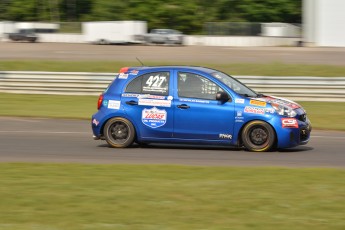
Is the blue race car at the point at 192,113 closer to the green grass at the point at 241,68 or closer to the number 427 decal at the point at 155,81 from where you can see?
the number 427 decal at the point at 155,81

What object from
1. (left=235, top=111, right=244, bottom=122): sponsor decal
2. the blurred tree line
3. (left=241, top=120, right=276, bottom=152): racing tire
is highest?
the blurred tree line

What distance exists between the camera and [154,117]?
13.1 meters

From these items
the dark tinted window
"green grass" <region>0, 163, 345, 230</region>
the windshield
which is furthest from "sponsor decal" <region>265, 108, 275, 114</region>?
"green grass" <region>0, 163, 345, 230</region>

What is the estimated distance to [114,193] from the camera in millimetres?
7918

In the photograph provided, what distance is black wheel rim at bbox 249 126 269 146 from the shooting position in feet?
41.5

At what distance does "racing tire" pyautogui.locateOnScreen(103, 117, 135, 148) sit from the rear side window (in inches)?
22.1

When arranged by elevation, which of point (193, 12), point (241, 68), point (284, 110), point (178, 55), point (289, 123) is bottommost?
point (289, 123)

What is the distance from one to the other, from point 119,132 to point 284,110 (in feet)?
9.50

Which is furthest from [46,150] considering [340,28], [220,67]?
[340,28]

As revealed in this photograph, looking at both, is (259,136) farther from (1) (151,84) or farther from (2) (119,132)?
(2) (119,132)

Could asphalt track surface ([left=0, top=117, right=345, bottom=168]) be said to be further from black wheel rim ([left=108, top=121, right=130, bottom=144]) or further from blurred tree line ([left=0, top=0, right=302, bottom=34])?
blurred tree line ([left=0, top=0, right=302, bottom=34])

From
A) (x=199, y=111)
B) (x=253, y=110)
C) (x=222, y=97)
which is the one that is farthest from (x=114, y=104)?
(x=253, y=110)

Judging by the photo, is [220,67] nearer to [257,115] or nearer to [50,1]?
[257,115]

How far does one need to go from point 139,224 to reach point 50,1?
80568mm
